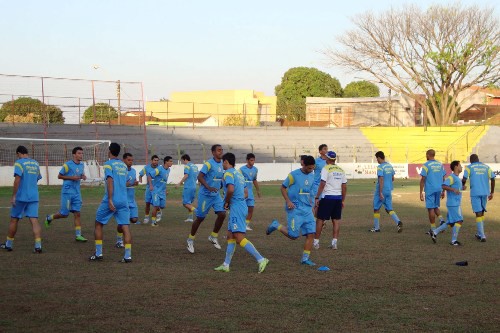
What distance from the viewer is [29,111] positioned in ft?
154

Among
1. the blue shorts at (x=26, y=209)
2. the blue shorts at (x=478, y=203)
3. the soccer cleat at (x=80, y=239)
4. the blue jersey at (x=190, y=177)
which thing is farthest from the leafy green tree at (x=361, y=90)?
the blue shorts at (x=26, y=209)

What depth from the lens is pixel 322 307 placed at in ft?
29.8

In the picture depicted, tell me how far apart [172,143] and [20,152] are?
132ft

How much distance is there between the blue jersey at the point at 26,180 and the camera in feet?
44.9

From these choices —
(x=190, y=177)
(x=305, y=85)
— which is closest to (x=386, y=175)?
(x=190, y=177)

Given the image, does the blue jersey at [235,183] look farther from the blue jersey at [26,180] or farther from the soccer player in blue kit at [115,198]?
the blue jersey at [26,180]

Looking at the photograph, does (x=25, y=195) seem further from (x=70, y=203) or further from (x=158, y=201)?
(x=158, y=201)

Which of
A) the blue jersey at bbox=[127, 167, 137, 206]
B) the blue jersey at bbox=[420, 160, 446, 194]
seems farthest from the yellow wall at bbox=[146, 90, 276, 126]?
the blue jersey at bbox=[420, 160, 446, 194]

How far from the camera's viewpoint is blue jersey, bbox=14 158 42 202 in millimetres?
13671

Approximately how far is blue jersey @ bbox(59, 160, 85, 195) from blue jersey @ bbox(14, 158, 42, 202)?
1.83 metres

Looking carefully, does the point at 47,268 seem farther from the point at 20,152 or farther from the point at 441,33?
the point at 441,33

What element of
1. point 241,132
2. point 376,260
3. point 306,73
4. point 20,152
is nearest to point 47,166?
point 241,132

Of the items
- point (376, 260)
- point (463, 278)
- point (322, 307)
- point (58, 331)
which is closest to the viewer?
point (58, 331)

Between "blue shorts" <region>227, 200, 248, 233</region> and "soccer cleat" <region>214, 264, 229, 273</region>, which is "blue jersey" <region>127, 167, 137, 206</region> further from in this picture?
"blue shorts" <region>227, 200, 248, 233</region>
